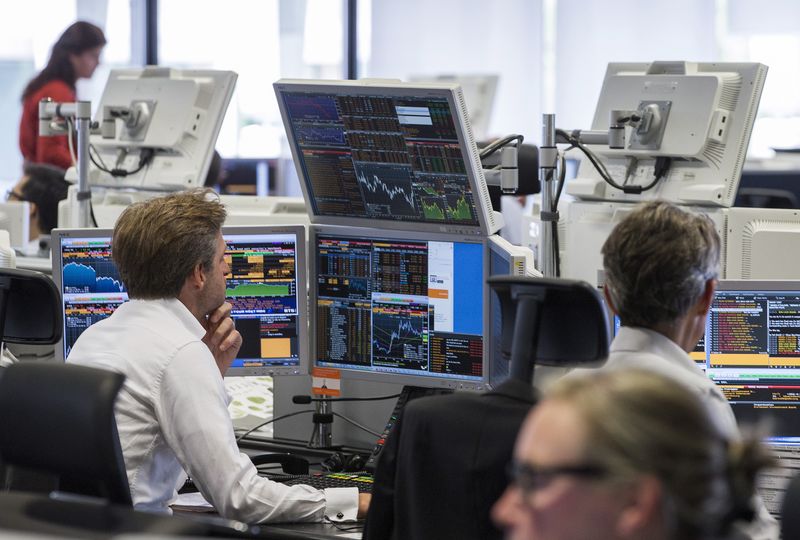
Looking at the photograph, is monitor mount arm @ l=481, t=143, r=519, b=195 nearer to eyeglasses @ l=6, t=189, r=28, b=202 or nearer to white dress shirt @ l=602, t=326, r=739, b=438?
white dress shirt @ l=602, t=326, r=739, b=438

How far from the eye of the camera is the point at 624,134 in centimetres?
288

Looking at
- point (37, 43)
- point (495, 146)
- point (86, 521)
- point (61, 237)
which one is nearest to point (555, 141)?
point (495, 146)

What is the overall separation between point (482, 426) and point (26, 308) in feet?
3.10

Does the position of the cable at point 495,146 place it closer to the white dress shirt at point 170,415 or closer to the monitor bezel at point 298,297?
the monitor bezel at point 298,297

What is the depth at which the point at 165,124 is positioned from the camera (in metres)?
3.62

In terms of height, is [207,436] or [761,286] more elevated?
[761,286]

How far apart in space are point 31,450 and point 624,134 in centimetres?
177

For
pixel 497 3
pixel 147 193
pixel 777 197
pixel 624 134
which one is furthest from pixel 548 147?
pixel 497 3

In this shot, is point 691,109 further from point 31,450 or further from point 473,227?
point 31,450

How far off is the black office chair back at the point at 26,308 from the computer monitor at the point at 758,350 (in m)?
1.28

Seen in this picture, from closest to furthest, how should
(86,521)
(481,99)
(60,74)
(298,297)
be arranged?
(86,521) → (298,297) → (60,74) → (481,99)

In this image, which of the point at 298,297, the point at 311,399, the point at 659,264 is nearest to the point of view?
the point at 659,264

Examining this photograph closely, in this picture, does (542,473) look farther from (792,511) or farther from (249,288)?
(249,288)

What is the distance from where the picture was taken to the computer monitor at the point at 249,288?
8.86 ft
